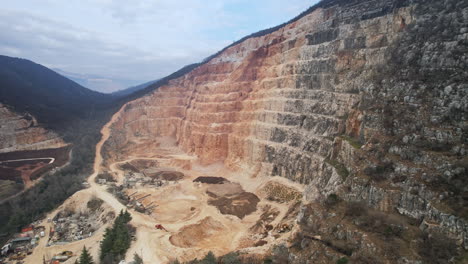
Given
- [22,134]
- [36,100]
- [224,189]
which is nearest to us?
[224,189]

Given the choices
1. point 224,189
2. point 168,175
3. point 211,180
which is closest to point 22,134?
point 168,175

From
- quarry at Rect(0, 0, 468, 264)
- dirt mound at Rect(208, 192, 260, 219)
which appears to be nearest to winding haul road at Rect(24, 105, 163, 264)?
quarry at Rect(0, 0, 468, 264)

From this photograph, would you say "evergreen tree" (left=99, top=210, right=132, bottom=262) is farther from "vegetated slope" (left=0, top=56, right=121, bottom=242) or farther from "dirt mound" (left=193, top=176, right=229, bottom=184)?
"dirt mound" (left=193, top=176, right=229, bottom=184)

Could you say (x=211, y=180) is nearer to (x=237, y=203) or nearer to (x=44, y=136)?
(x=237, y=203)

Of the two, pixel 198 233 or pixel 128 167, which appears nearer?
pixel 198 233

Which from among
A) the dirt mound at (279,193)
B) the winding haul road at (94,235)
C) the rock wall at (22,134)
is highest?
the rock wall at (22,134)

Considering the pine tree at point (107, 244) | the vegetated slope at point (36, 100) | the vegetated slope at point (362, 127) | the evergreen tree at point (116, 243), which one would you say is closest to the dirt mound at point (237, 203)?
the vegetated slope at point (362, 127)

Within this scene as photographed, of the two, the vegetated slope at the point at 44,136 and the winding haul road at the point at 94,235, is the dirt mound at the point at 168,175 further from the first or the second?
the vegetated slope at the point at 44,136
